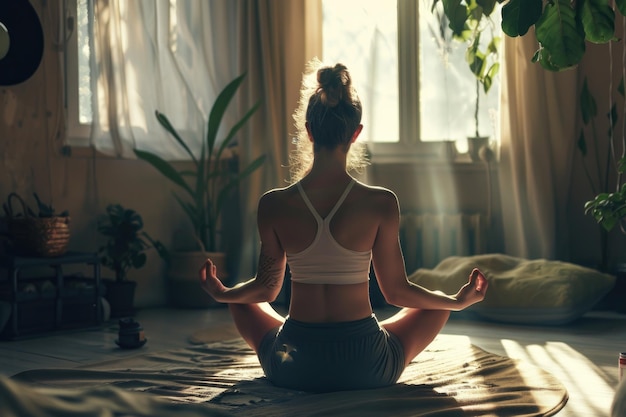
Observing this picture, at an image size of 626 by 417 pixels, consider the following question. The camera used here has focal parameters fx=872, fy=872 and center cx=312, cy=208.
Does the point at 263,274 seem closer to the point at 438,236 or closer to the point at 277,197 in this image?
the point at 277,197

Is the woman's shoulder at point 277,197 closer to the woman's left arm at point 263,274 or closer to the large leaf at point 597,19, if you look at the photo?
the woman's left arm at point 263,274

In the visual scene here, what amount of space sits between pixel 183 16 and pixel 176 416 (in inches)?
163

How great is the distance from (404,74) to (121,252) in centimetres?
178

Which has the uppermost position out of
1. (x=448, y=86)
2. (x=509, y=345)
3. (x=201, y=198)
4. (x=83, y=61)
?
(x=83, y=61)

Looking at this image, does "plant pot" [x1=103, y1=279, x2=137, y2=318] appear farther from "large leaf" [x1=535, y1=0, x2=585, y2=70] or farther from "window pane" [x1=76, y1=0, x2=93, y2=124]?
"large leaf" [x1=535, y1=0, x2=585, y2=70]

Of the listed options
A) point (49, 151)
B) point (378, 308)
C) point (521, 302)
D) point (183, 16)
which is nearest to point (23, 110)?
point (49, 151)

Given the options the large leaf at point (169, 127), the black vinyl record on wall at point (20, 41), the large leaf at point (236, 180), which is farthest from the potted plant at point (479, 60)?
the black vinyl record on wall at point (20, 41)

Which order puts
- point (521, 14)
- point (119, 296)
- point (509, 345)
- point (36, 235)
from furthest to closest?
point (119, 296) → point (36, 235) → point (509, 345) → point (521, 14)

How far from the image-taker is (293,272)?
2342mm

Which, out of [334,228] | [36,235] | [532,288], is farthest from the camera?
[532,288]

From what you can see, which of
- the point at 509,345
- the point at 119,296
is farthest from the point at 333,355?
the point at 119,296

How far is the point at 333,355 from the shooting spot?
2.27 metres

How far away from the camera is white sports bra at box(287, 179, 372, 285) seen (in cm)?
226

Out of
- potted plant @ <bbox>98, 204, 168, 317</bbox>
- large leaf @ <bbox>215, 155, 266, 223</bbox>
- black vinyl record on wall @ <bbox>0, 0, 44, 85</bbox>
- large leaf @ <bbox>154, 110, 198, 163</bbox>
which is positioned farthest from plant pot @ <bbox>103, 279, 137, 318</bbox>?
black vinyl record on wall @ <bbox>0, 0, 44, 85</bbox>
